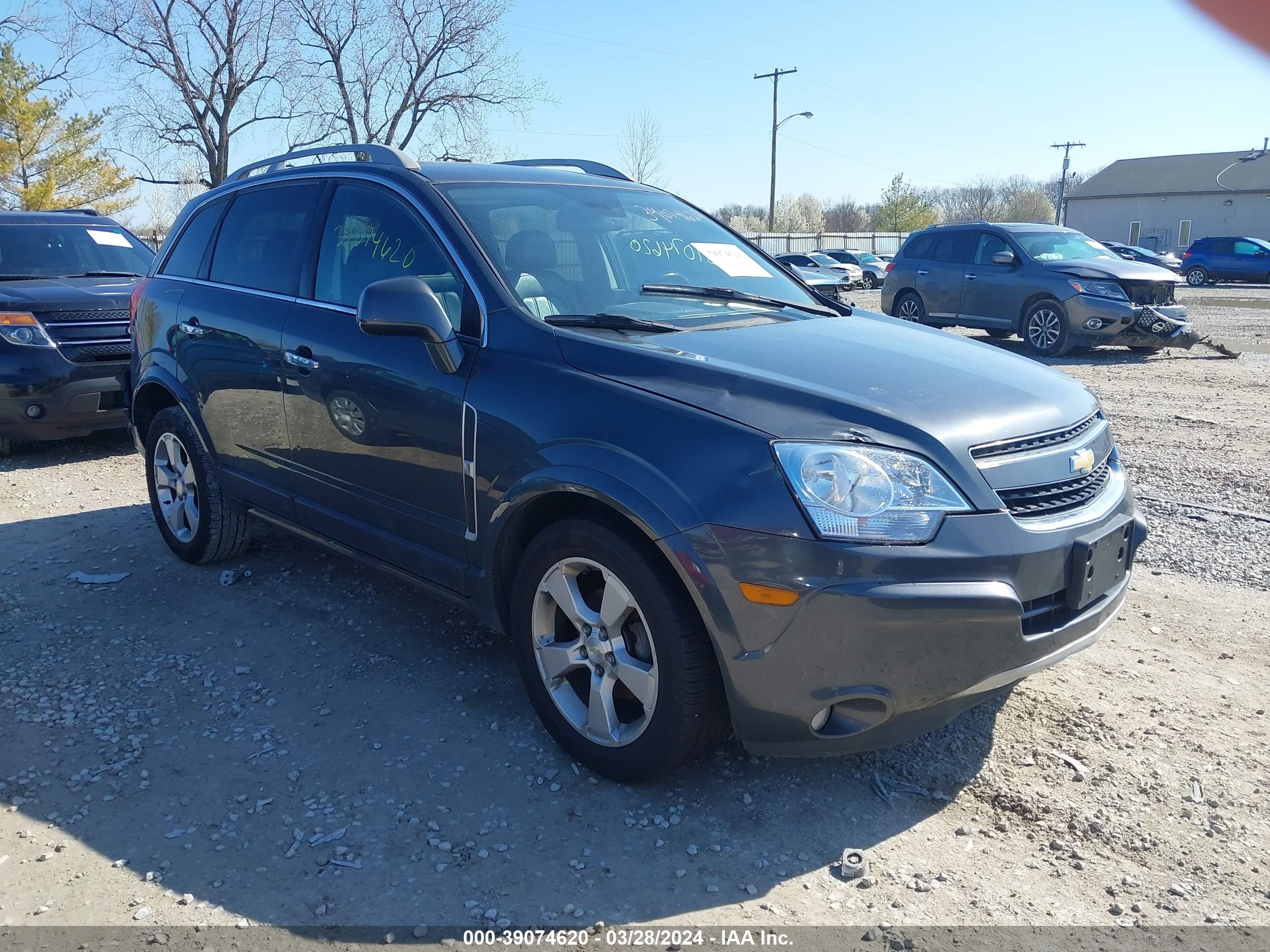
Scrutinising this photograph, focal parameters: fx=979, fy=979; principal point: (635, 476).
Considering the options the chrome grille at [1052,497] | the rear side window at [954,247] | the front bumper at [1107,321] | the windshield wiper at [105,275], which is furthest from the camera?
the rear side window at [954,247]

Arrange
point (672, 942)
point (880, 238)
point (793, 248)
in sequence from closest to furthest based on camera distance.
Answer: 1. point (672, 942)
2. point (793, 248)
3. point (880, 238)

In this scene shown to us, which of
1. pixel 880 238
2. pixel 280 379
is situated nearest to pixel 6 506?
pixel 280 379

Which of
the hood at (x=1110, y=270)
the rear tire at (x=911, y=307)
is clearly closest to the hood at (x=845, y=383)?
the hood at (x=1110, y=270)

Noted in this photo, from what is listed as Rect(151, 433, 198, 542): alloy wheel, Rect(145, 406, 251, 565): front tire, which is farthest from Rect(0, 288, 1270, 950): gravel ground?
Rect(151, 433, 198, 542): alloy wheel

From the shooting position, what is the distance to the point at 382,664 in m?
3.90

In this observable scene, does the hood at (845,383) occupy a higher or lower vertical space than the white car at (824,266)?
higher

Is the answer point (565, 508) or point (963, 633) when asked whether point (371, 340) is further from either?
point (963, 633)

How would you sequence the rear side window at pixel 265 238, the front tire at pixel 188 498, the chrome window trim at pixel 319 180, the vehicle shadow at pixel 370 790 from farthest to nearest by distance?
the front tire at pixel 188 498
the rear side window at pixel 265 238
the chrome window trim at pixel 319 180
the vehicle shadow at pixel 370 790

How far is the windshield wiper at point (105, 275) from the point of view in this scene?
816cm

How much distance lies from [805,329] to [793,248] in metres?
48.6

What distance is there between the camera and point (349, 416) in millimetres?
3703

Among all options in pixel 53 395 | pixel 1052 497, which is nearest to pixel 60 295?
pixel 53 395

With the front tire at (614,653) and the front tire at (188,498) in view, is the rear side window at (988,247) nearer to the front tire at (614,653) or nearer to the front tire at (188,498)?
the front tire at (188,498)

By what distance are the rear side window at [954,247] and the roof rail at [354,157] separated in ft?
38.3
